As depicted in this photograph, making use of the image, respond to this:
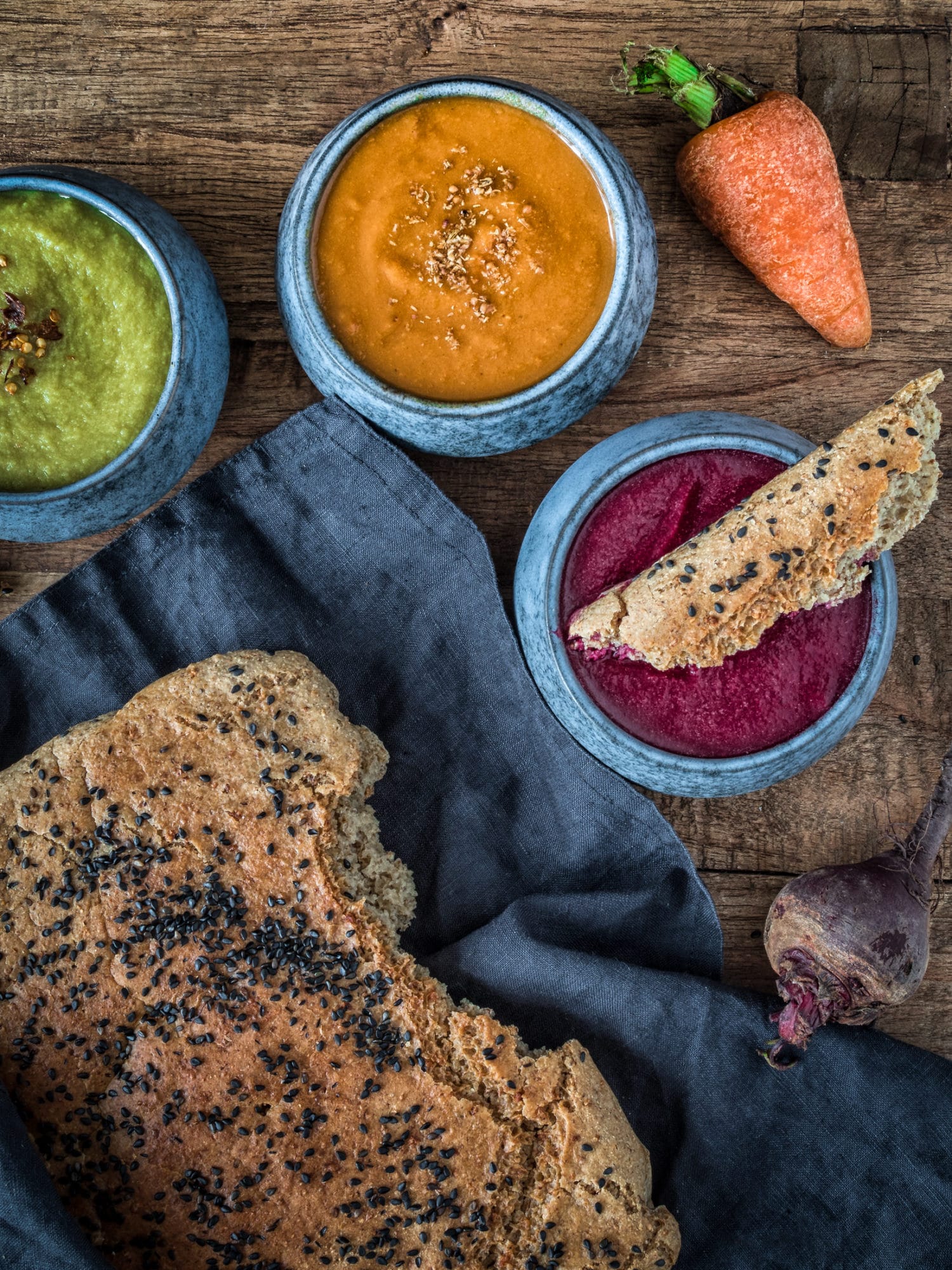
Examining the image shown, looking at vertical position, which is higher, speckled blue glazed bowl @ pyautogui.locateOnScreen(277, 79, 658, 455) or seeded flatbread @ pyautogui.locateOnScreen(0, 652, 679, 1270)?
speckled blue glazed bowl @ pyautogui.locateOnScreen(277, 79, 658, 455)

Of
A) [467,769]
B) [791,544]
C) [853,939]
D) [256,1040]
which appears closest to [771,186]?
[791,544]

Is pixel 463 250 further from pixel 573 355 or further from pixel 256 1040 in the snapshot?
pixel 256 1040

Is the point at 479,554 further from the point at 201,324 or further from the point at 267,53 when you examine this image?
the point at 267,53

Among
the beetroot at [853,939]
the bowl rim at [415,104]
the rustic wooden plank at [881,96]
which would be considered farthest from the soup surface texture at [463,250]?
the beetroot at [853,939]

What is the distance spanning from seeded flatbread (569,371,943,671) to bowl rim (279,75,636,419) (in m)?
0.56

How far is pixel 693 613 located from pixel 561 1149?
4.39 feet

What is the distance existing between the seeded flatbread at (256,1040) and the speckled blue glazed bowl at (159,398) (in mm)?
497

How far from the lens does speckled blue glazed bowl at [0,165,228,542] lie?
99.7 inches

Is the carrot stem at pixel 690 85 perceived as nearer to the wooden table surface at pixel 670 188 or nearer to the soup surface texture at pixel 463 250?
the wooden table surface at pixel 670 188

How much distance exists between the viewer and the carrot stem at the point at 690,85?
9.20 feet

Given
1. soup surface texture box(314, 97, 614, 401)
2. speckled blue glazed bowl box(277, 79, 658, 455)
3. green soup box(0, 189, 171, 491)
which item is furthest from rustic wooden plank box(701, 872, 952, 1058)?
green soup box(0, 189, 171, 491)

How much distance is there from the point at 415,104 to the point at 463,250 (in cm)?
40

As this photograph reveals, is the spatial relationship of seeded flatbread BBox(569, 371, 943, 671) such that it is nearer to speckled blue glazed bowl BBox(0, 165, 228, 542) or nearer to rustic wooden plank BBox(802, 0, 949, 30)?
speckled blue glazed bowl BBox(0, 165, 228, 542)

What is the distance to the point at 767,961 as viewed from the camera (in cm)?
307
